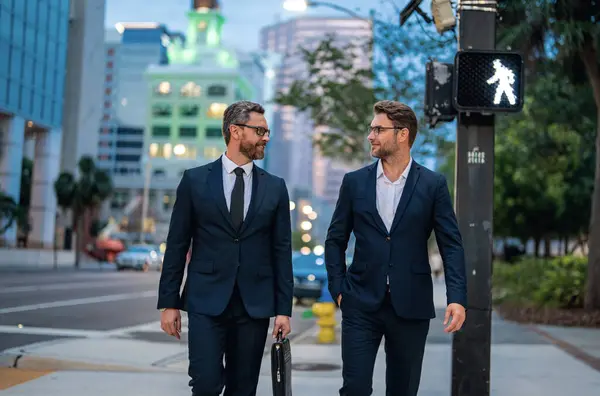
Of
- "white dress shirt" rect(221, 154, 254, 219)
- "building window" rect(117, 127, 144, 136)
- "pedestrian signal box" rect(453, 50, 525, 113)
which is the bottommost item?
"white dress shirt" rect(221, 154, 254, 219)

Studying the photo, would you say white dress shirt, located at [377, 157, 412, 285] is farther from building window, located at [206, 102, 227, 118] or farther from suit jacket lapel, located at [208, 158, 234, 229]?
building window, located at [206, 102, 227, 118]

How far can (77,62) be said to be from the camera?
76250mm

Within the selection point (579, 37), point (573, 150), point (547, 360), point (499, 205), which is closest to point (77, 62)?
point (499, 205)

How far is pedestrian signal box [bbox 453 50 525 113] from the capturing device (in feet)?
23.5

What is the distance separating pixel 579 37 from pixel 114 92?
594ft

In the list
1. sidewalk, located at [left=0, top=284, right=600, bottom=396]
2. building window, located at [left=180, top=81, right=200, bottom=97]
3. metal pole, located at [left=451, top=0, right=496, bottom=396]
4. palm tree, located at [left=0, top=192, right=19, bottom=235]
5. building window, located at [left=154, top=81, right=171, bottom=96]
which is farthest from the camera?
building window, located at [left=154, top=81, right=171, bottom=96]

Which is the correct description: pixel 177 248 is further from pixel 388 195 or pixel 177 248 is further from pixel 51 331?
pixel 51 331

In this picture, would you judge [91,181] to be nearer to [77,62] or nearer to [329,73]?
[77,62]

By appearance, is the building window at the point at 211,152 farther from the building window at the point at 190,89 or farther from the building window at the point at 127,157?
the building window at the point at 127,157

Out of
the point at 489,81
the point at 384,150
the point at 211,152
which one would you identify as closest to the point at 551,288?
the point at 489,81

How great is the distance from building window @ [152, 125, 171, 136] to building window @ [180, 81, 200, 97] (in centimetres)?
653

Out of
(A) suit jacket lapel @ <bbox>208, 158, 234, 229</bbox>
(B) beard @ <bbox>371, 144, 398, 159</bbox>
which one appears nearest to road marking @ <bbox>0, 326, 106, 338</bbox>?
(A) suit jacket lapel @ <bbox>208, 158, 234, 229</bbox>

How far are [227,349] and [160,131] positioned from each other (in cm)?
15683

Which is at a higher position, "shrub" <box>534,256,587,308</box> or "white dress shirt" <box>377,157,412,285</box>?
"white dress shirt" <box>377,157,412,285</box>
